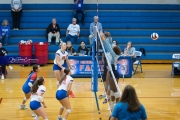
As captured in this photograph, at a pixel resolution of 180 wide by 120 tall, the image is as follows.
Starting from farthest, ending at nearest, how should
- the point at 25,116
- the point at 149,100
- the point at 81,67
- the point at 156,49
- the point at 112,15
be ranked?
the point at 112,15, the point at 156,49, the point at 81,67, the point at 149,100, the point at 25,116

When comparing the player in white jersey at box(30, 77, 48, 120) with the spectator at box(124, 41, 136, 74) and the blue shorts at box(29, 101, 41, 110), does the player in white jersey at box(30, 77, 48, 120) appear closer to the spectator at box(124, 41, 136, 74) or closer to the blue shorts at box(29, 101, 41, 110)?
the blue shorts at box(29, 101, 41, 110)

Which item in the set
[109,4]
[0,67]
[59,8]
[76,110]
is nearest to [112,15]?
[109,4]

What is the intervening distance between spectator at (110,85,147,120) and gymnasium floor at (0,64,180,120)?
501 centimetres

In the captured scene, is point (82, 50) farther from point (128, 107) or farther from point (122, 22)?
point (128, 107)

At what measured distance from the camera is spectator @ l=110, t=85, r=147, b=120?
6.23 metres

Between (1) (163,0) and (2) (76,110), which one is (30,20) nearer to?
(1) (163,0)

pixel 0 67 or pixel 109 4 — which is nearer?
pixel 0 67

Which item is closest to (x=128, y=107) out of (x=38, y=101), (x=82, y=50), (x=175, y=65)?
(x=38, y=101)

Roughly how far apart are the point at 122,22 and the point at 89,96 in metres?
10.2

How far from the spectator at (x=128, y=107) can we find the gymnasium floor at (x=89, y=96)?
5005mm

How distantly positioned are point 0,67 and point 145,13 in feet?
33.4

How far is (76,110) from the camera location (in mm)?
12188

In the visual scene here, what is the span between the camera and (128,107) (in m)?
6.24

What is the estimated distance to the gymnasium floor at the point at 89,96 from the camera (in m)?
11.7
